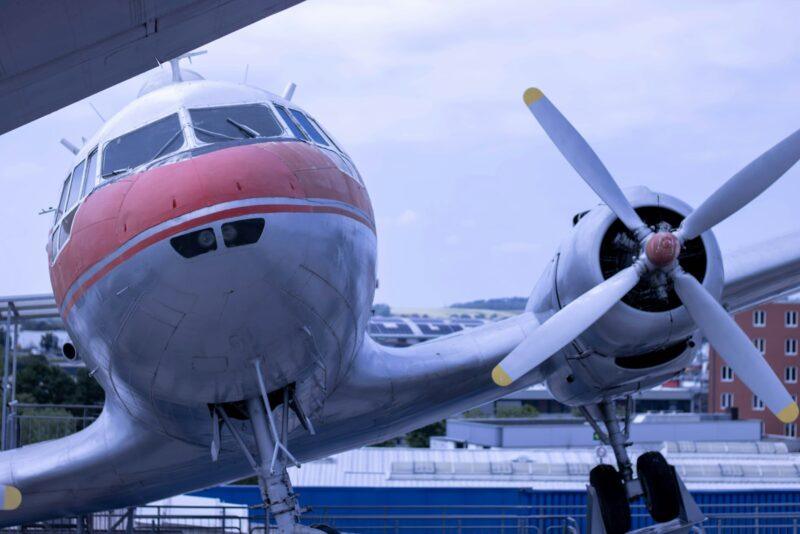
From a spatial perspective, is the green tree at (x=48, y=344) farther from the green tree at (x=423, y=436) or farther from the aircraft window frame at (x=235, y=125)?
the aircraft window frame at (x=235, y=125)

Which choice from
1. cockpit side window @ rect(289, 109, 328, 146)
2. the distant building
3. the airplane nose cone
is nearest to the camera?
cockpit side window @ rect(289, 109, 328, 146)

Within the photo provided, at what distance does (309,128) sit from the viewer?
930 cm

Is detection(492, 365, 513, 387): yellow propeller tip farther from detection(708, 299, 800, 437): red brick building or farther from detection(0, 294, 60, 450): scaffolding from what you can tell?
detection(708, 299, 800, 437): red brick building

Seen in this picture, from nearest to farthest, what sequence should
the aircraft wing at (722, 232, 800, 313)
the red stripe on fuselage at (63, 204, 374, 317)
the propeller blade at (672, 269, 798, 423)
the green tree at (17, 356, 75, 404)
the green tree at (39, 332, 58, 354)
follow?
the red stripe on fuselage at (63, 204, 374, 317)
the propeller blade at (672, 269, 798, 423)
the aircraft wing at (722, 232, 800, 313)
the green tree at (17, 356, 75, 404)
the green tree at (39, 332, 58, 354)

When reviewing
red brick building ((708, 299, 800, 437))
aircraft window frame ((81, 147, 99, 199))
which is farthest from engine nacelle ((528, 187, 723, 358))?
red brick building ((708, 299, 800, 437))

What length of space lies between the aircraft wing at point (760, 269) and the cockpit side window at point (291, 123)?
6.58 m

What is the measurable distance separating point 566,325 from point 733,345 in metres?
1.92

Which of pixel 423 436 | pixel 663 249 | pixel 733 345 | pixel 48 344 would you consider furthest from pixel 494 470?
pixel 48 344

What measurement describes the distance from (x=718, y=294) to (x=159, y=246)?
639cm

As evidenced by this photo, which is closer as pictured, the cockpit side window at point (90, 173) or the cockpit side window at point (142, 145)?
the cockpit side window at point (142, 145)

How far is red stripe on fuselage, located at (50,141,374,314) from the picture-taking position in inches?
287

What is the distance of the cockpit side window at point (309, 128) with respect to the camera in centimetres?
919

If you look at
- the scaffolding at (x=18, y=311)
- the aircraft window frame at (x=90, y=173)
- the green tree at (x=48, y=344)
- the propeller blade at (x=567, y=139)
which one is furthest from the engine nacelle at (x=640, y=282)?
the green tree at (x=48, y=344)

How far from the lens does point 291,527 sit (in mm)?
8484
